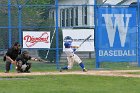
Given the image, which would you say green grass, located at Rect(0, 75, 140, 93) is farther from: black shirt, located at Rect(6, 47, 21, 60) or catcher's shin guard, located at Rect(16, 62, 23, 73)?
black shirt, located at Rect(6, 47, 21, 60)

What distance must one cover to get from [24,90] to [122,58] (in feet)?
36.1

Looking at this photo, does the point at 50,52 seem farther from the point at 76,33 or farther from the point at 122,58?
the point at 122,58

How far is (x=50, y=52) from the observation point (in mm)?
24781

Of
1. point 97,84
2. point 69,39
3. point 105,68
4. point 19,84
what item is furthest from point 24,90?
point 105,68

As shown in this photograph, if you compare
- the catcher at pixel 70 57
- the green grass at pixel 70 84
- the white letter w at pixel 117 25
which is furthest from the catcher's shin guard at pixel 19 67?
the white letter w at pixel 117 25

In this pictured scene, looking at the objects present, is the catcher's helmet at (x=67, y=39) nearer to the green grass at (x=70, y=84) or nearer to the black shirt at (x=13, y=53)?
the black shirt at (x=13, y=53)

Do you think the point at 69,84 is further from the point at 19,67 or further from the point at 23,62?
the point at 23,62

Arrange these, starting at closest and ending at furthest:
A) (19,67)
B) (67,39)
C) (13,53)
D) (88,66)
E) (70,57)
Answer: (19,67), (13,53), (70,57), (67,39), (88,66)

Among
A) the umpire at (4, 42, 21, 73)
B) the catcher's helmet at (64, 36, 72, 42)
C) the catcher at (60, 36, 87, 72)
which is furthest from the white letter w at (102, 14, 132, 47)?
the umpire at (4, 42, 21, 73)

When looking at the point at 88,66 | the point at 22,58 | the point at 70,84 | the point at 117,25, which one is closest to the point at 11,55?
the point at 22,58

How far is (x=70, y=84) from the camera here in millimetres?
16109

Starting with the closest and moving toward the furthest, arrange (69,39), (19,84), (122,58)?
(19,84), (69,39), (122,58)

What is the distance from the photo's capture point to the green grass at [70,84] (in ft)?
47.4

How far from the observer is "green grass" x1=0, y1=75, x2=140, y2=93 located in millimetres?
14462
